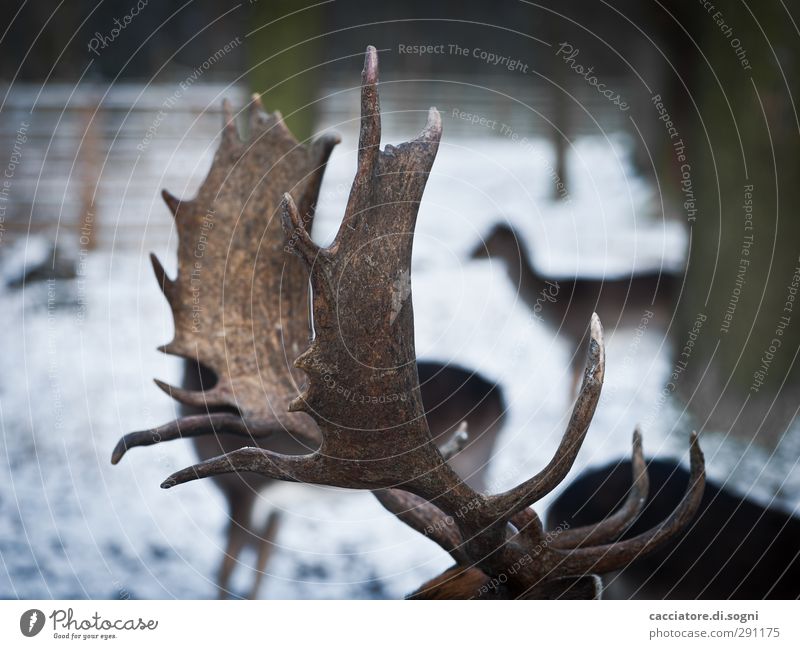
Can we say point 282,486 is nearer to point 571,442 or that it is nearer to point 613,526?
point 613,526

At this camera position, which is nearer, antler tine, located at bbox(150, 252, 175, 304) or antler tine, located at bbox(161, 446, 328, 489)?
antler tine, located at bbox(161, 446, 328, 489)

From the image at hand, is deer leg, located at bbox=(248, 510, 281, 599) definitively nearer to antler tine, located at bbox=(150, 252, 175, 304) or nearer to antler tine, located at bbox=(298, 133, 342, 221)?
antler tine, located at bbox=(150, 252, 175, 304)

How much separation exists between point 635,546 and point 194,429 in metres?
0.47

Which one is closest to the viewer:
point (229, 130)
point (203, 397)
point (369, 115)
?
point (369, 115)

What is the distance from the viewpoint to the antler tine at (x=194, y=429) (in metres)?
0.92

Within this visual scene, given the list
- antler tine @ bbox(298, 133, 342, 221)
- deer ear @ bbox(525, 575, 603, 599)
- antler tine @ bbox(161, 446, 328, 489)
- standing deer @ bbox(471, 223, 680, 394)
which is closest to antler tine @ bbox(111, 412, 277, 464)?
antler tine @ bbox(161, 446, 328, 489)

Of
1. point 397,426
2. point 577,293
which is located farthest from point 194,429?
point 577,293

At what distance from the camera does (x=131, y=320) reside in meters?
2.02

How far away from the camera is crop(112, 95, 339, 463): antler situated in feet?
3.48

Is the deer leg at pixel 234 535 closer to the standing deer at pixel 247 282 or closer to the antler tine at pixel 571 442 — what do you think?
the standing deer at pixel 247 282

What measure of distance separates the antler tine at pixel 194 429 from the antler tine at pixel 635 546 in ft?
1.19

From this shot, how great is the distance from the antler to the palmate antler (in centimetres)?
24

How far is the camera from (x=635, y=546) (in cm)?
86

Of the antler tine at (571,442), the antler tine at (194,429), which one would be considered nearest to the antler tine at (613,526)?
the antler tine at (571,442)
